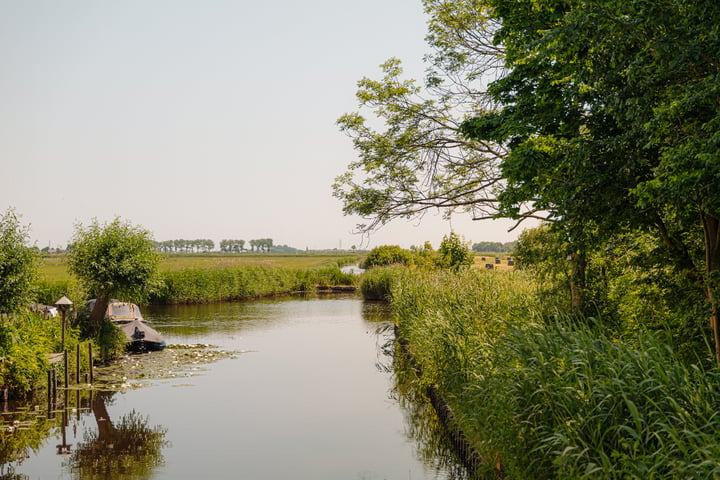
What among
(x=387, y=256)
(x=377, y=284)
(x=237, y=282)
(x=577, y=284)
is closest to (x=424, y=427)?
(x=577, y=284)

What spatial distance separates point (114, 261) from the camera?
15930mm

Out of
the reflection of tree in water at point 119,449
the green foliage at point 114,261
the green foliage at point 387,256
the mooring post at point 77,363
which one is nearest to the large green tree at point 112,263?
the green foliage at point 114,261

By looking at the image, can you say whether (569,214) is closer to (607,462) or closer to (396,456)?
(607,462)

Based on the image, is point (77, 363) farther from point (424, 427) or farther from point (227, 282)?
point (227, 282)

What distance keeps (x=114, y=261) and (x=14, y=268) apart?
430 cm

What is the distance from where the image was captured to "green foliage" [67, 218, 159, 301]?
15.9m

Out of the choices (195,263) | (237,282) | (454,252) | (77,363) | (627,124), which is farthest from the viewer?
(195,263)

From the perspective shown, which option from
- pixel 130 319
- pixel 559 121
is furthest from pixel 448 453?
pixel 130 319

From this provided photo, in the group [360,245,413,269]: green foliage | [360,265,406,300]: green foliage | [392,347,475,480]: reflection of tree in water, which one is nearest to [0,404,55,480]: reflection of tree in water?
[392,347,475,480]: reflection of tree in water

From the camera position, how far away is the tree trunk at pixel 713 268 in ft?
19.4

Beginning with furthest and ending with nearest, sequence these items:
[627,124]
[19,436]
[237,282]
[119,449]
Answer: [237,282] → [19,436] → [119,449] → [627,124]

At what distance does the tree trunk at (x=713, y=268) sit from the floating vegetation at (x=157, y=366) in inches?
447

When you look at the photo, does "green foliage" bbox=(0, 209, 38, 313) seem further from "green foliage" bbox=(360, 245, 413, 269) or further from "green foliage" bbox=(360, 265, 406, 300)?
"green foliage" bbox=(360, 245, 413, 269)

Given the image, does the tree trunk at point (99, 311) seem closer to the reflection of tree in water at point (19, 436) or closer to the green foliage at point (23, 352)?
the green foliage at point (23, 352)
